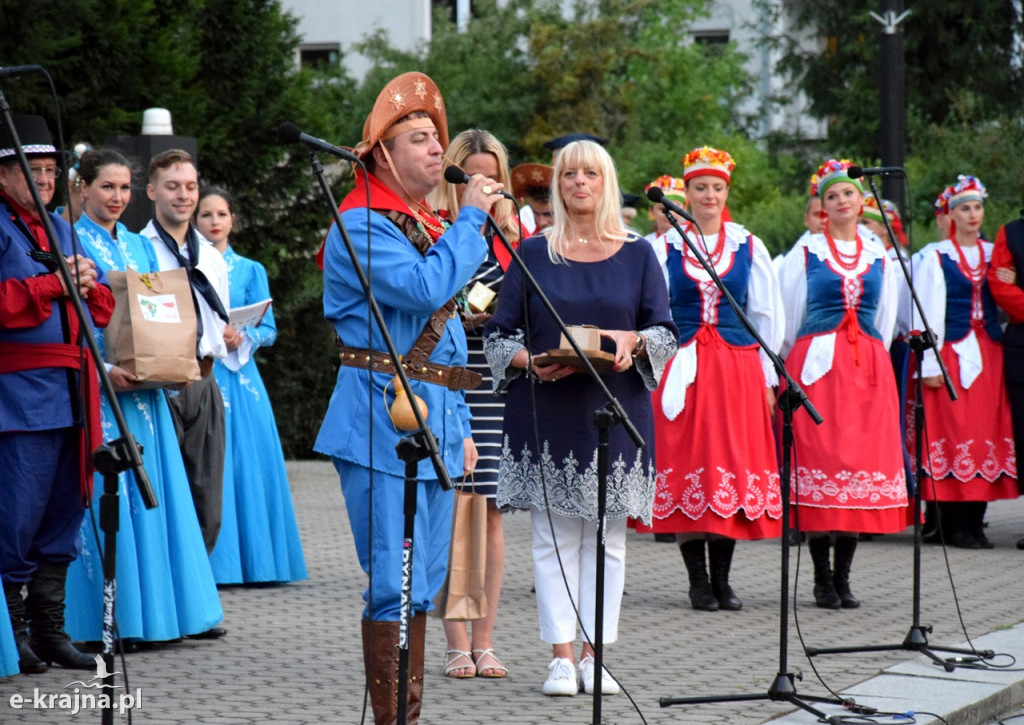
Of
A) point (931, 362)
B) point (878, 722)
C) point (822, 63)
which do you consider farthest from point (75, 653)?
point (822, 63)

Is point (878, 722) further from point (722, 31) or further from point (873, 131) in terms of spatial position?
point (722, 31)

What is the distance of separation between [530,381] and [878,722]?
5.62 ft

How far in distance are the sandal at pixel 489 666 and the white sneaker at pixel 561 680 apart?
1.33 feet

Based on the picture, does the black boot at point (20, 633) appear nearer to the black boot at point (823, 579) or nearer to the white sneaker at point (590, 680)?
the white sneaker at point (590, 680)

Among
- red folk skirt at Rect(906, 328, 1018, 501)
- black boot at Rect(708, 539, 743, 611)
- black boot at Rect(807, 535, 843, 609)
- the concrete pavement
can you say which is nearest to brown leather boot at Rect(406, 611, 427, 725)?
the concrete pavement

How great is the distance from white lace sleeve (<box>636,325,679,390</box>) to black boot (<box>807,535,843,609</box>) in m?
2.53

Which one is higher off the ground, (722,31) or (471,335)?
(722,31)

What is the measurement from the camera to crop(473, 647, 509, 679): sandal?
6207mm

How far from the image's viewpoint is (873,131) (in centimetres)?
2348

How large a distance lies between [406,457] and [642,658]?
9.61 feet

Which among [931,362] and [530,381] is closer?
[530,381]

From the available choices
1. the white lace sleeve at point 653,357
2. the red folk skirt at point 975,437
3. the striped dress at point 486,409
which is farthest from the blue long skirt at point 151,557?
the red folk skirt at point 975,437

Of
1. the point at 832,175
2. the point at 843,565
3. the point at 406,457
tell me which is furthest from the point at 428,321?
the point at 832,175

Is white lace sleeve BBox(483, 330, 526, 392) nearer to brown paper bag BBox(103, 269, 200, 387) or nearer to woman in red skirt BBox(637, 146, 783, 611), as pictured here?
brown paper bag BBox(103, 269, 200, 387)
